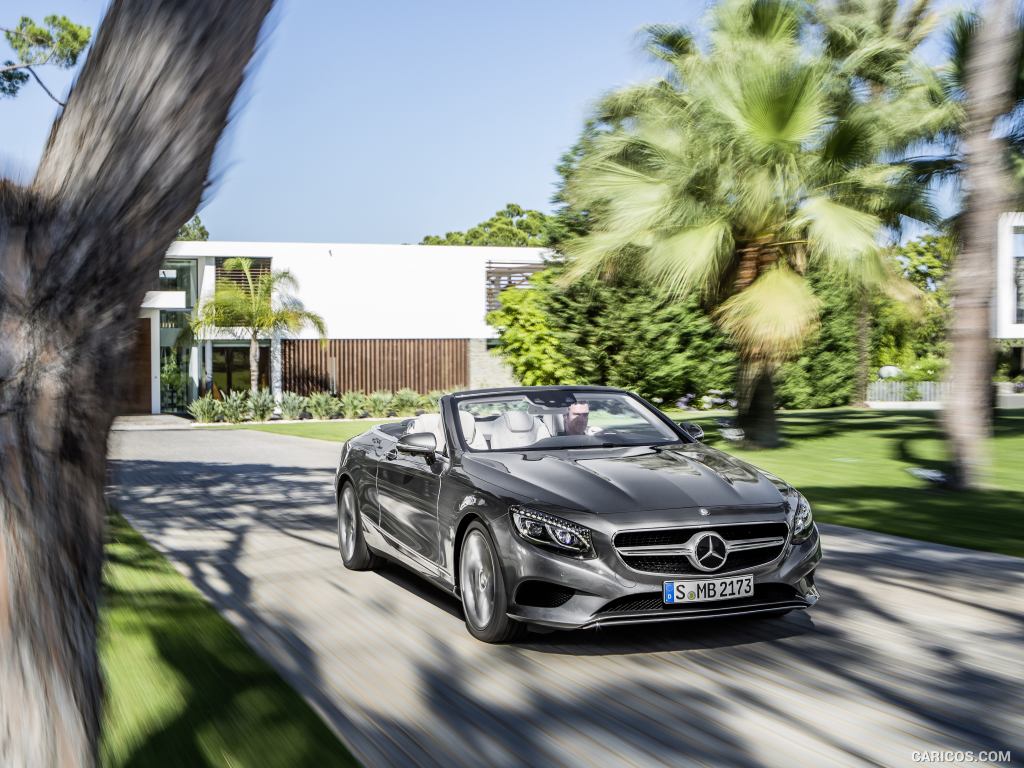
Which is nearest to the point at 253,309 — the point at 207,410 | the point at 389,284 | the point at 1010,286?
the point at 207,410

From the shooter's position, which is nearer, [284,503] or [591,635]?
[591,635]

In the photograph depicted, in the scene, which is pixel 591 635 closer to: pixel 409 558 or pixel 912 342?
pixel 409 558

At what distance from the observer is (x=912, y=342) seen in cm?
5309

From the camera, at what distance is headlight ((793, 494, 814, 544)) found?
6.06m

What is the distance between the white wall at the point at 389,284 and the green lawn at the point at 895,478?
17140 mm

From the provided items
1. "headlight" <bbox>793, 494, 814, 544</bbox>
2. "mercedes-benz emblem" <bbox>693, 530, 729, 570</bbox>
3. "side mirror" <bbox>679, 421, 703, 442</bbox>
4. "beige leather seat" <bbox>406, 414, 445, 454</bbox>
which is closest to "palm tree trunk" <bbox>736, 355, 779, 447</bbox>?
"side mirror" <bbox>679, 421, 703, 442</bbox>

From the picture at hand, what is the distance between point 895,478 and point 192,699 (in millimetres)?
12178

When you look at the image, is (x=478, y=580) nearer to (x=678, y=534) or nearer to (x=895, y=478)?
(x=678, y=534)

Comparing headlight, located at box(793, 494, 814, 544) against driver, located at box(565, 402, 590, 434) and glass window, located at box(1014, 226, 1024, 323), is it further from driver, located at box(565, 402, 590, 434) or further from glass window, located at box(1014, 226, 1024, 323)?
glass window, located at box(1014, 226, 1024, 323)

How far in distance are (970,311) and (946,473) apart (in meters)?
2.05

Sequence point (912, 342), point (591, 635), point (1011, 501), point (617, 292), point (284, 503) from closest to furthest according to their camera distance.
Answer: point (591, 635)
point (1011, 501)
point (284, 503)
point (617, 292)
point (912, 342)

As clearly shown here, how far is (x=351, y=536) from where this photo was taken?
8.68m

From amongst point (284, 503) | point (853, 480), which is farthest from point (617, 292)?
point (284, 503)

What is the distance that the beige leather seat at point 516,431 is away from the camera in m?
7.28
